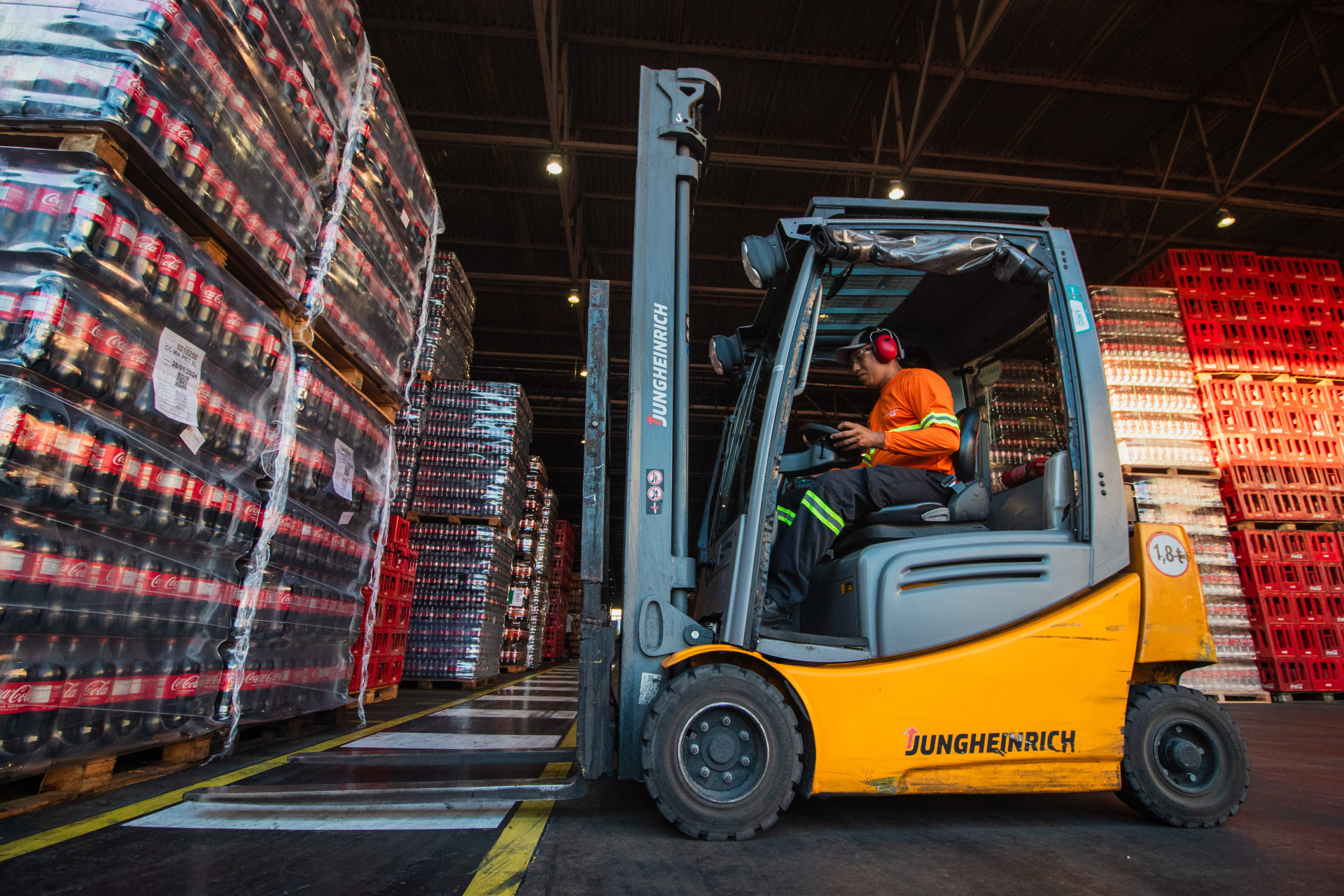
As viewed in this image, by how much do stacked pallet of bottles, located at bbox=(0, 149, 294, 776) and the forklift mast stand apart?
1712 millimetres

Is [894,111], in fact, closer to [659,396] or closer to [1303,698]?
[659,396]

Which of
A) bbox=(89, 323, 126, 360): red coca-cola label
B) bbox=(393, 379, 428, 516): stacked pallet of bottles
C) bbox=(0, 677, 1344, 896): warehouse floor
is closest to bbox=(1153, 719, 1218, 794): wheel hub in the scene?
bbox=(0, 677, 1344, 896): warehouse floor

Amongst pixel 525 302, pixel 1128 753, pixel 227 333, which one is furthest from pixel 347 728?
pixel 525 302

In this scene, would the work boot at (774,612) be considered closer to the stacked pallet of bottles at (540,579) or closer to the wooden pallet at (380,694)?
the wooden pallet at (380,694)

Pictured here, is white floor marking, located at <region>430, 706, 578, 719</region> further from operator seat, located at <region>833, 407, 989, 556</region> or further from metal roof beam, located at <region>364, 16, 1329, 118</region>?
metal roof beam, located at <region>364, 16, 1329, 118</region>

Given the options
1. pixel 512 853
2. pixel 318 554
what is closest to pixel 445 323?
pixel 318 554

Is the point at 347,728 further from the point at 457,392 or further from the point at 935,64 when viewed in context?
the point at 935,64

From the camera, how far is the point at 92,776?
2.33 metres

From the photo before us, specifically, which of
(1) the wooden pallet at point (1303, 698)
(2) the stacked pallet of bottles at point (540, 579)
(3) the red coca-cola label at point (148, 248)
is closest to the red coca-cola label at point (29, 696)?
(3) the red coca-cola label at point (148, 248)

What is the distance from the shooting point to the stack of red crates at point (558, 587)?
52.0 feet

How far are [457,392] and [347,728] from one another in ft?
14.8

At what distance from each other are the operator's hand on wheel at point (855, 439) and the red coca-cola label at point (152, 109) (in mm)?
2801

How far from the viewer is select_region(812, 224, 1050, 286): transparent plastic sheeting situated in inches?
102

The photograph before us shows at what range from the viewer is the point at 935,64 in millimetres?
8508
